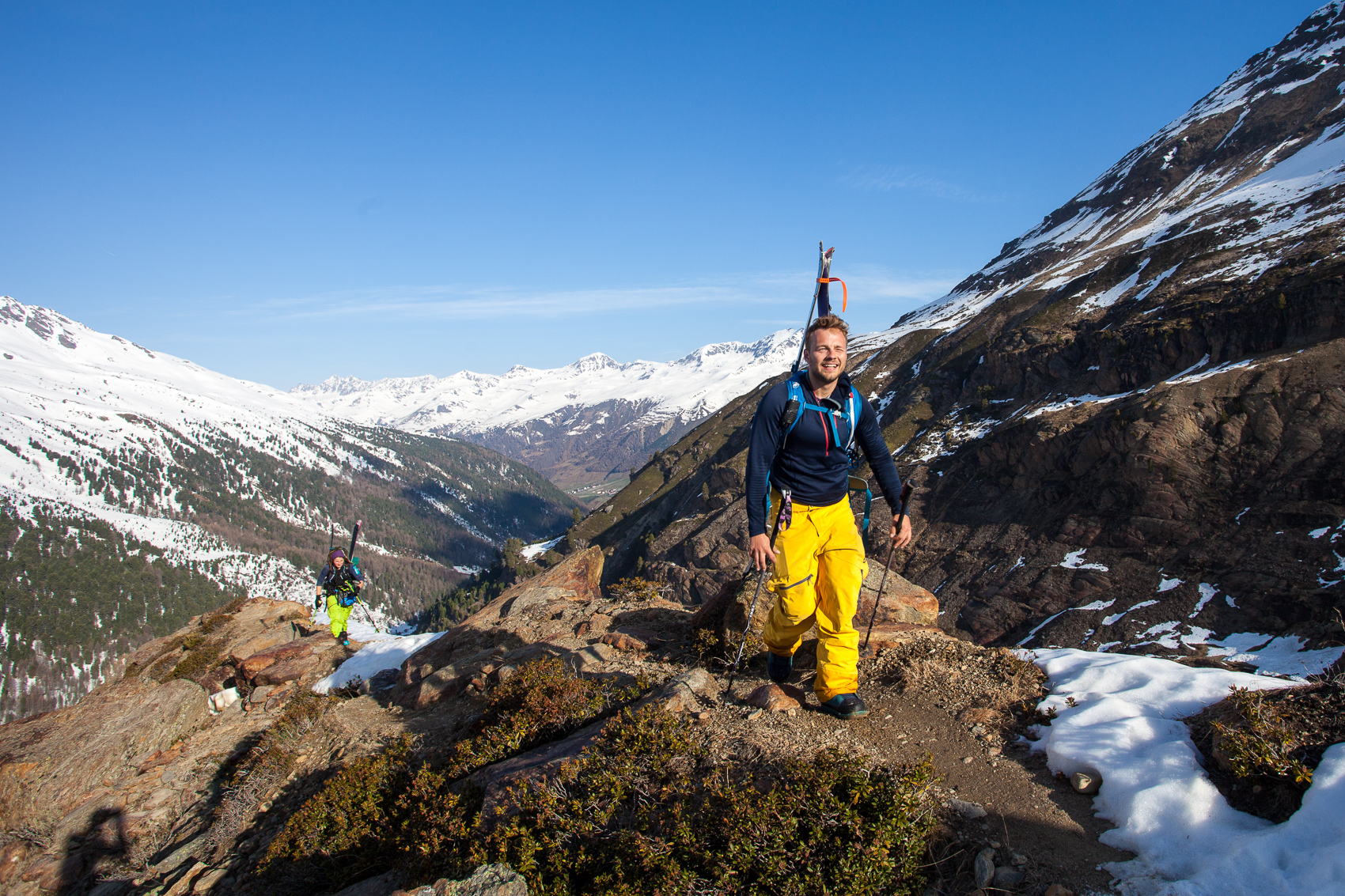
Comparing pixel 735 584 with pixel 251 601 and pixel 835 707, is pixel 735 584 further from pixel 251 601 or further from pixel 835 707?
pixel 251 601

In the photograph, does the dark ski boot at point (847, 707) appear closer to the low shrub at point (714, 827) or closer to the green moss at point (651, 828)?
the low shrub at point (714, 827)

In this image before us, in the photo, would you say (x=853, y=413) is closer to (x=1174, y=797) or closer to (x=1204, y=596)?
(x=1174, y=797)

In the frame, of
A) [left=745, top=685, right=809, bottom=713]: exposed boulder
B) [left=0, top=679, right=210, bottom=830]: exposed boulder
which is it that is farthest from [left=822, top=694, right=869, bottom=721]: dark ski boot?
[left=0, top=679, right=210, bottom=830]: exposed boulder

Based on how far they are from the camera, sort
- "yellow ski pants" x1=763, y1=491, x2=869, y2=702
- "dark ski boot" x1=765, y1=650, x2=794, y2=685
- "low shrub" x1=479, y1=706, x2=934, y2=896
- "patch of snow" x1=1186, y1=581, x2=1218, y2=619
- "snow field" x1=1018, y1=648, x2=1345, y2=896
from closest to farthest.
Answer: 1. "snow field" x1=1018, y1=648, x2=1345, y2=896
2. "low shrub" x1=479, y1=706, x2=934, y2=896
3. "yellow ski pants" x1=763, y1=491, x2=869, y2=702
4. "dark ski boot" x1=765, y1=650, x2=794, y2=685
5. "patch of snow" x1=1186, y1=581, x2=1218, y2=619

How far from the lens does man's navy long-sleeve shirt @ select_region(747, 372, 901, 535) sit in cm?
662

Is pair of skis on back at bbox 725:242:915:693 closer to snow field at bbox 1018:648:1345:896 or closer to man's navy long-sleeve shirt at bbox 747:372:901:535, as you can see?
man's navy long-sleeve shirt at bbox 747:372:901:535

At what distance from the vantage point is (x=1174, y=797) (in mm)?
4828

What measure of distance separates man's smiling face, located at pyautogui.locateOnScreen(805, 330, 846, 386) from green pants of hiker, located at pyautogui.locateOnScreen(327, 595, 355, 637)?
15907 mm

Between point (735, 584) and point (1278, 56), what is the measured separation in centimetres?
28147

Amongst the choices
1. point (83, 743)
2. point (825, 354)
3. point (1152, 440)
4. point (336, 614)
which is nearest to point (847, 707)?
point (825, 354)

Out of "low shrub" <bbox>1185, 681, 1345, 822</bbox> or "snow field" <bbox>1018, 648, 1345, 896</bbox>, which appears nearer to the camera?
"snow field" <bbox>1018, 648, 1345, 896</bbox>

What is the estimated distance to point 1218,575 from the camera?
50688mm

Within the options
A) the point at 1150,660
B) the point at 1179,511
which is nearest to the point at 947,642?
the point at 1150,660

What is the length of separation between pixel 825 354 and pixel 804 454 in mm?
1101
